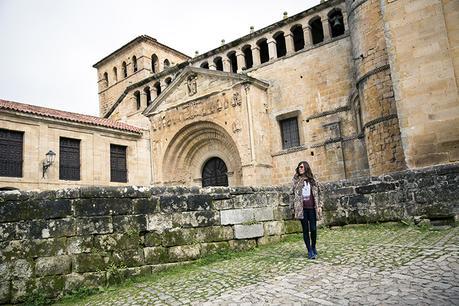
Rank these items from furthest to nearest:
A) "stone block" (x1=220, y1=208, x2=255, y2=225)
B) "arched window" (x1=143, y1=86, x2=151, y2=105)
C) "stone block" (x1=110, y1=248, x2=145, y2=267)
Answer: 1. "arched window" (x1=143, y1=86, x2=151, y2=105)
2. "stone block" (x1=220, y1=208, x2=255, y2=225)
3. "stone block" (x1=110, y1=248, x2=145, y2=267)

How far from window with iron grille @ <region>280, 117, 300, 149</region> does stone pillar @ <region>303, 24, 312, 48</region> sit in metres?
3.49

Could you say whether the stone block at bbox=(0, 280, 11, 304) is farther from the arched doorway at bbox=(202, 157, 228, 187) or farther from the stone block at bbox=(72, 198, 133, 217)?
the arched doorway at bbox=(202, 157, 228, 187)

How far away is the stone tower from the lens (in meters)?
10.8

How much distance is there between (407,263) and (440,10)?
7561mm

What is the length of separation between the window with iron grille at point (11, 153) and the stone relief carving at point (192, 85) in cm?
818

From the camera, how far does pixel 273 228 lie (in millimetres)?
6414

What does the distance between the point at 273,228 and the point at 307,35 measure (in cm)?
1209

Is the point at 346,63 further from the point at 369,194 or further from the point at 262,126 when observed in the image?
the point at 369,194

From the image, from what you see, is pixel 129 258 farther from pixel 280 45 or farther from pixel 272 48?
pixel 280 45

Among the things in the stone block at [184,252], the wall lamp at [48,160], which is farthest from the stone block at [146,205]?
the wall lamp at [48,160]

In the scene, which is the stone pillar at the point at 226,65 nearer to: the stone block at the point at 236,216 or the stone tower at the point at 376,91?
the stone tower at the point at 376,91

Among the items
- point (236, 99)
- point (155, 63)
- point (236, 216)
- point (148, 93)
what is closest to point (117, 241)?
point (236, 216)

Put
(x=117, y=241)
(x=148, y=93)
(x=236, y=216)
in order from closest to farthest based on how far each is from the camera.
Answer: (x=117, y=241)
(x=236, y=216)
(x=148, y=93)

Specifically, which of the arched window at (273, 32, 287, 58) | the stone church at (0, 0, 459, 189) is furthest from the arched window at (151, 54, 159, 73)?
the arched window at (273, 32, 287, 58)
